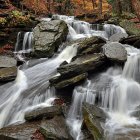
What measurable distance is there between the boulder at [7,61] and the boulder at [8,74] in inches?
23.4

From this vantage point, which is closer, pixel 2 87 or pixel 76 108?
pixel 76 108

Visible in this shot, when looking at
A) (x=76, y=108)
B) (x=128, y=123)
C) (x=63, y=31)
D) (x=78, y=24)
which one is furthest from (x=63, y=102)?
(x=78, y=24)

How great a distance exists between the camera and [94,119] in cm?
891

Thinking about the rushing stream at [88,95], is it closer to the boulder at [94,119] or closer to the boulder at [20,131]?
the boulder at [94,119]

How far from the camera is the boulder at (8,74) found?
41.2ft

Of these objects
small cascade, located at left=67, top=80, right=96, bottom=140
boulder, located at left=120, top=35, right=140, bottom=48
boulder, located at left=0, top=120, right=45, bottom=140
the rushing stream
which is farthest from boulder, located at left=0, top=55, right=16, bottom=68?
boulder, located at left=120, top=35, right=140, bottom=48

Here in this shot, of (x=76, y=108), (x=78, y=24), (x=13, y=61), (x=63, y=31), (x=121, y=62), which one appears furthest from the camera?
(x=78, y=24)

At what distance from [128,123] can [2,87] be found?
5.76m

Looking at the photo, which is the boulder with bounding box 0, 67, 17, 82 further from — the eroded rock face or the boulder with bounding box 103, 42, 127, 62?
the boulder with bounding box 103, 42, 127, 62

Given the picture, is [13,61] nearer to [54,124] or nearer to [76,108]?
[76,108]

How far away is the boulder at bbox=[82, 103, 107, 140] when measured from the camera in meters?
8.29

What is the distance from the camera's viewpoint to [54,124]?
8852 millimetres

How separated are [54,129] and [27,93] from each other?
3.49 meters

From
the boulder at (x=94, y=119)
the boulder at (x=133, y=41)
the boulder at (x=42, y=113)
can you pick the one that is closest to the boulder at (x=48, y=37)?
the boulder at (x=133, y=41)
